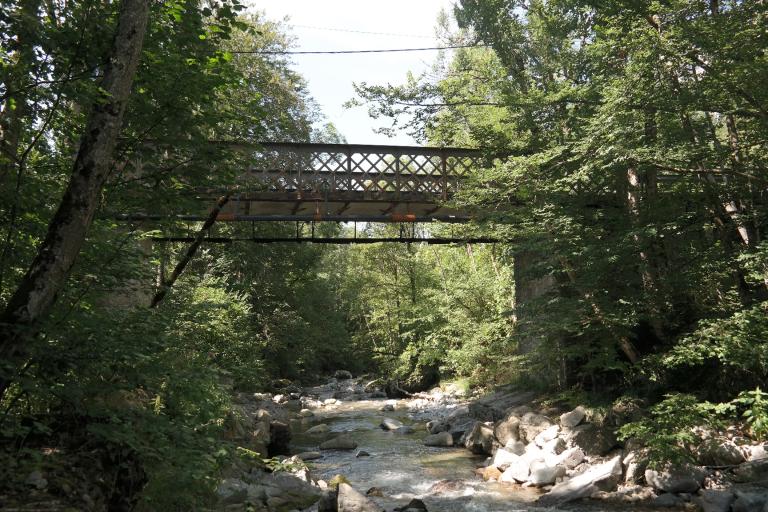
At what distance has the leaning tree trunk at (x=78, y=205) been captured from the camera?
4.37m

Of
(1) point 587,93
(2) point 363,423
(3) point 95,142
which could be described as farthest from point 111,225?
(2) point 363,423

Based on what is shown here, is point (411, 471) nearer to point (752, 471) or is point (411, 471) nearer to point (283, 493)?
point (283, 493)

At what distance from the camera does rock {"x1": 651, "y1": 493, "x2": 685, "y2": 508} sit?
880cm

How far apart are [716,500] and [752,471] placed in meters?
1.02

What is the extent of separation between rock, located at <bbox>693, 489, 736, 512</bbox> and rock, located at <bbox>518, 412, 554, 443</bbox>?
5.08 meters

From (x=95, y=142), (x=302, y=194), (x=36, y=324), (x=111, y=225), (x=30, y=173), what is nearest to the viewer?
(x=36, y=324)

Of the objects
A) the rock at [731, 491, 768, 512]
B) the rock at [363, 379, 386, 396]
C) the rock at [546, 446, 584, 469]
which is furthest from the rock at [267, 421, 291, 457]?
the rock at [363, 379, 386, 396]

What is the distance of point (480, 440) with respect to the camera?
574 inches

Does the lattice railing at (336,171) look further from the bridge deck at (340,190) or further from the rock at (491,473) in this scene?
the rock at (491,473)

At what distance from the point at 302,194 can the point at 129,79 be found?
10.3 meters

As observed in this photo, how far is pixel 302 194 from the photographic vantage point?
1531 centimetres

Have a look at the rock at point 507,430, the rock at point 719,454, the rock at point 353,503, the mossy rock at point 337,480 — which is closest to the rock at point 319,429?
the rock at point 507,430

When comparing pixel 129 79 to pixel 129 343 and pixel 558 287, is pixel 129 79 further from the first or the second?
pixel 558 287

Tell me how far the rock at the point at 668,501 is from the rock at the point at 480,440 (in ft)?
18.5
